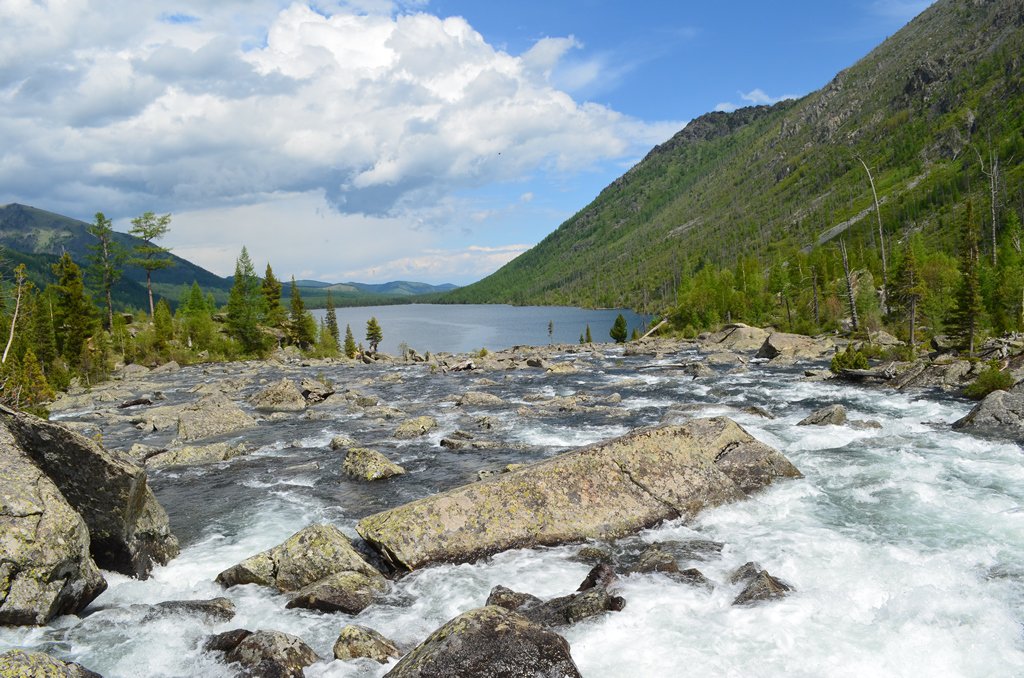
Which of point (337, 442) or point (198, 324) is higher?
point (198, 324)

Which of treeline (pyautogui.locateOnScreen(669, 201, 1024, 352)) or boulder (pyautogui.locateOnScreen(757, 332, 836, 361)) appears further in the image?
boulder (pyautogui.locateOnScreen(757, 332, 836, 361))

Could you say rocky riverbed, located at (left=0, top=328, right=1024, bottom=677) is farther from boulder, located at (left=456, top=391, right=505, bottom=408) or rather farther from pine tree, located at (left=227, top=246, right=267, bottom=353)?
pine tree, located at (left=227, top=246, right=267, bottom=353)

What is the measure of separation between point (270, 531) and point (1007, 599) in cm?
1642

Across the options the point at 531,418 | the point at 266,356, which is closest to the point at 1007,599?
the point at 531,418

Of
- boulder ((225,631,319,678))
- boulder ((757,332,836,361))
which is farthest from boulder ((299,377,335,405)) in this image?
boulder ((757,332,836,361))

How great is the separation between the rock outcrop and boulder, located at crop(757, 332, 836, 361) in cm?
5155

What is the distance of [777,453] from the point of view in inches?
712

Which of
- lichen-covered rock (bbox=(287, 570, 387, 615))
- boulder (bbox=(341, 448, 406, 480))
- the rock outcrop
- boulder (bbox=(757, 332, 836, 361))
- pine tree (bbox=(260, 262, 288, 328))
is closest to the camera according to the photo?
lichen-covered rock (bbox=(287, 570, 387, 615))

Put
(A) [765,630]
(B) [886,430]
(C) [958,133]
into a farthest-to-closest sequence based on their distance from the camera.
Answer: (C) [958,133]
(B) [886,430]
(A) [765,630]

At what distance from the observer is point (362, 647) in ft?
30.7

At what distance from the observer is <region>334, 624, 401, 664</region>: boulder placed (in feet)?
30.5

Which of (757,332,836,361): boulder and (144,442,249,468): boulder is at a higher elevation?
(757,332,836,361): boulder

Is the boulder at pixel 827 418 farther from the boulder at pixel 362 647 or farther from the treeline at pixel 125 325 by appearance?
the treeline at pixel 125 325

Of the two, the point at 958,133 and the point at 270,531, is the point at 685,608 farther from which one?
the point at 958,133
